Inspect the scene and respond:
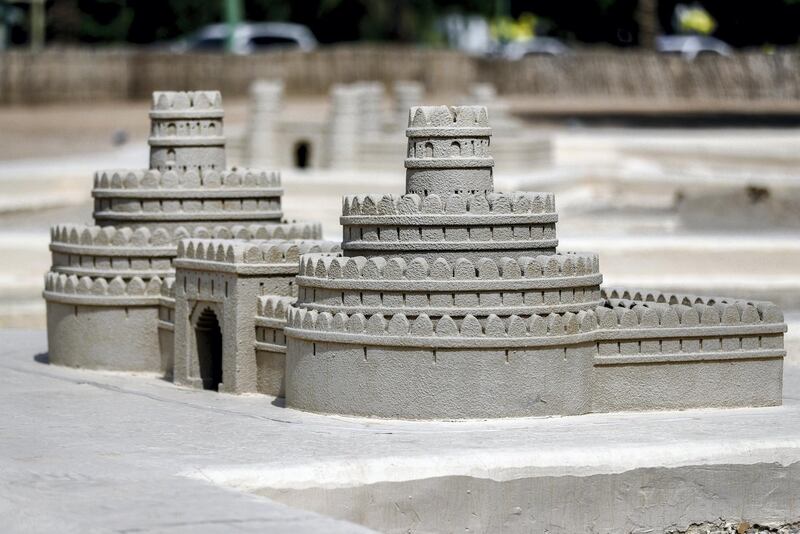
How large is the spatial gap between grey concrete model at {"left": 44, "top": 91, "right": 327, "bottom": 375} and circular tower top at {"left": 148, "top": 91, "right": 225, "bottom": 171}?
12 millimetres

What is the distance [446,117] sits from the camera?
18.6m

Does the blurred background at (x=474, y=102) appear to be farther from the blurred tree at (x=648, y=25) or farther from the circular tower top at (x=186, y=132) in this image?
the circular tower top at (x=186, y=132)

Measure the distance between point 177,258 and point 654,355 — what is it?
222 inches

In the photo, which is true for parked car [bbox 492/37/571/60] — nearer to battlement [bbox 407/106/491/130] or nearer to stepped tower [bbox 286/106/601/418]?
battlement [bbox 407/106/491/130]

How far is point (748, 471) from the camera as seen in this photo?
55.8 feet

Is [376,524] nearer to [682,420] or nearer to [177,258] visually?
[682,420]

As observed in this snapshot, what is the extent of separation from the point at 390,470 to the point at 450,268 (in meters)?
2.74

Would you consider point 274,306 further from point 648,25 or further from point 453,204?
point 648,25

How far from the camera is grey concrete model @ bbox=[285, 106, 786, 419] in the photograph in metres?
17.8

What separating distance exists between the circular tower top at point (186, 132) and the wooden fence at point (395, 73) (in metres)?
34.7

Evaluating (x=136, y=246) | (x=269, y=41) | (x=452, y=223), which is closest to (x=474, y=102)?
(x=136, y=246)

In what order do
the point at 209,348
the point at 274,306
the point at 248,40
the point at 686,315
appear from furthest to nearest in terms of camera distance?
1. the point at 248,40
2. the point at 209,348
3. the point at 274,306
4. the point at 686,315

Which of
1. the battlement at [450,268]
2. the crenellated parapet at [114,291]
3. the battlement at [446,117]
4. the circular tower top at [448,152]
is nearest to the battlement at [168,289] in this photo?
the crenellated parapet at [114,291]

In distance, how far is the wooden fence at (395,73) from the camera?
5691 cm
